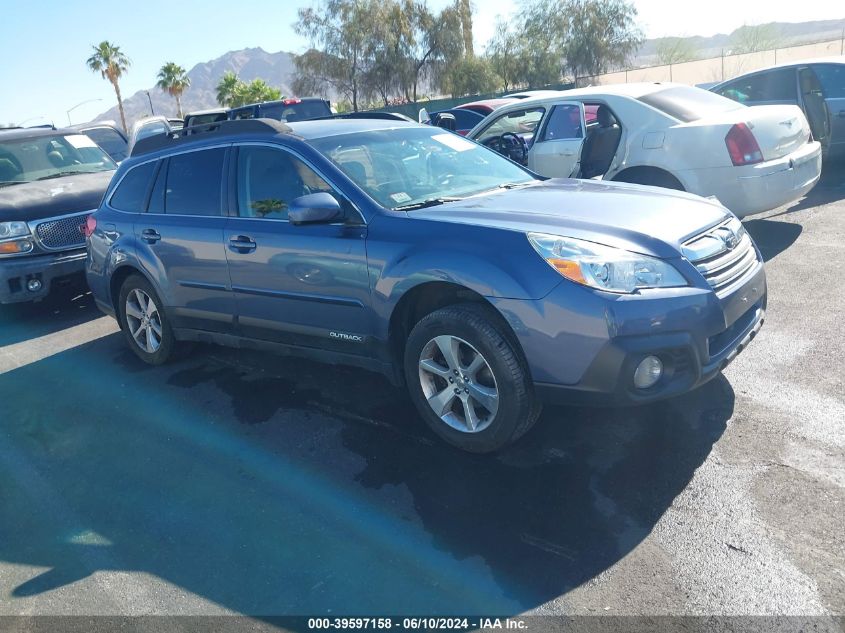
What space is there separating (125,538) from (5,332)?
17.4 ft

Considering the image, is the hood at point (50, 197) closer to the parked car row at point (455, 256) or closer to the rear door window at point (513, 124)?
the parked car row at point (455, 256)

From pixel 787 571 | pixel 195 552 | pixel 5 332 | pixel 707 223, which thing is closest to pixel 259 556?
pixel 195 552

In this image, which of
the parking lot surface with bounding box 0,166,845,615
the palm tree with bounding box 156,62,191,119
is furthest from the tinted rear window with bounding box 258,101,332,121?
the palm tree with bounding box 156,62,191,119

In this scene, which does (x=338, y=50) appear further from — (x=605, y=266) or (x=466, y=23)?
(x=605, y=266)

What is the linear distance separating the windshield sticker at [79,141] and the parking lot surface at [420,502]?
5.22 m

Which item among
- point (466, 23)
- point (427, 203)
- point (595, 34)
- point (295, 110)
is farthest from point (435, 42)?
point (427, 203)

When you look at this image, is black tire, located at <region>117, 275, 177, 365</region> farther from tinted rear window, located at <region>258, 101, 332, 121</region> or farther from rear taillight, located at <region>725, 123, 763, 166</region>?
tinted rear window, located at <region>258, 101, 332, 121</region>

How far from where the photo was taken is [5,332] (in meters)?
7.75

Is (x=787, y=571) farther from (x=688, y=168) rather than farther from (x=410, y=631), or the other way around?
(x=688, y=168)

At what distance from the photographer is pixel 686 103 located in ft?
23.7

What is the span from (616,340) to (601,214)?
2.85 feet

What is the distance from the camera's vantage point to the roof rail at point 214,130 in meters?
4.79

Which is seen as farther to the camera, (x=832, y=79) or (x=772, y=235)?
(x=832, y=79)

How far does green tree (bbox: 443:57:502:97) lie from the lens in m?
44.9
